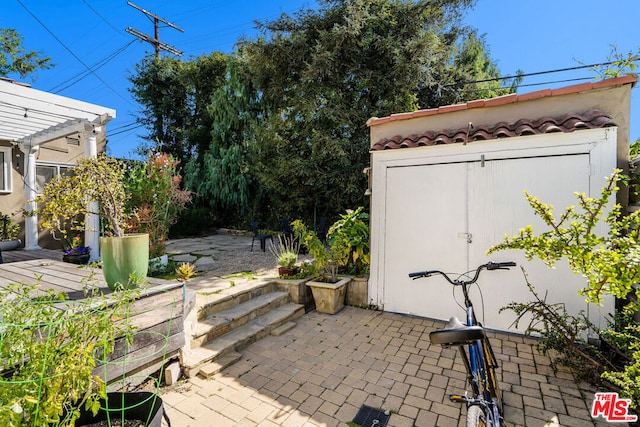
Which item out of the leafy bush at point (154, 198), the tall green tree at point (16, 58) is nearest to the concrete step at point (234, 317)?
the leafy bush at point (154, 198)

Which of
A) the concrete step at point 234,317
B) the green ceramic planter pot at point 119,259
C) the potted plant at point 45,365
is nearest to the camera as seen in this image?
the potted plant at point 45,365

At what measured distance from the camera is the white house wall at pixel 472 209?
3.68 m

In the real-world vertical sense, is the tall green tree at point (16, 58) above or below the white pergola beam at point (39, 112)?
above

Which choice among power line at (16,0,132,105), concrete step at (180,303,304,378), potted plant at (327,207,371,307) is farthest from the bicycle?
power line at (16,0,132,105)

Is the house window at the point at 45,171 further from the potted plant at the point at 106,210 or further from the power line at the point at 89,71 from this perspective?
the power line at the point at 89,71

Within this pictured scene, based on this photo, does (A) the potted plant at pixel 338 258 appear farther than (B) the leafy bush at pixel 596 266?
Yes

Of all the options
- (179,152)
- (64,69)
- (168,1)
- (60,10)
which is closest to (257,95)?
(179,152)

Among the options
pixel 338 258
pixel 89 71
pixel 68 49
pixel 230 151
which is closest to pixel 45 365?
pixel 338 258

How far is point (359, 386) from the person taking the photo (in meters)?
2.94

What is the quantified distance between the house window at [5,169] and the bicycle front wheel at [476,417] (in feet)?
34.2

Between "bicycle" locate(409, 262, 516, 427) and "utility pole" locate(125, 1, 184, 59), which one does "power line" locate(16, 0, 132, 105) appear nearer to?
"utility pole" locate(125, 1, 184, 59)

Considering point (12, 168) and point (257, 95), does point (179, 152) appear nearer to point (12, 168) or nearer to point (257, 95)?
point (257, 95)

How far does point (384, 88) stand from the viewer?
9.53 metres

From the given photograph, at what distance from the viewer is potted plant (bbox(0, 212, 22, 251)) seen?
22.9 feet
